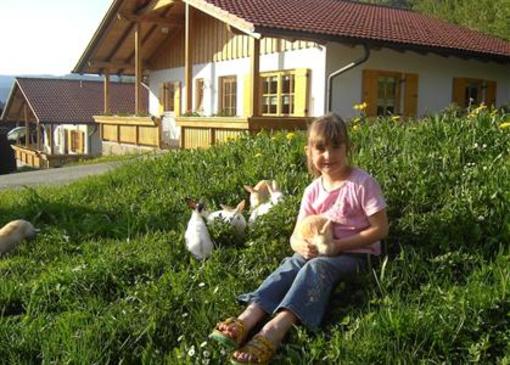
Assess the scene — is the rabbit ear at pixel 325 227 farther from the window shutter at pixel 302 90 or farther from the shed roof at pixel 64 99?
the shed roof at pixel 64 99

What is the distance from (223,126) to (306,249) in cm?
869

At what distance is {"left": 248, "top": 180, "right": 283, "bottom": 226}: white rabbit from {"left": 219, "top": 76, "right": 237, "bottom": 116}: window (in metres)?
12.7

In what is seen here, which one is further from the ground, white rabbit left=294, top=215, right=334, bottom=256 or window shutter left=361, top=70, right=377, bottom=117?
window shutter left=361, top=70, right=377, bottom=117

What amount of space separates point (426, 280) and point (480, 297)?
1.65ft

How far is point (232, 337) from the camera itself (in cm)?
270

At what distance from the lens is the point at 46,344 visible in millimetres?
2930

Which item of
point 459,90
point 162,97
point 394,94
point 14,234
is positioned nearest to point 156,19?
point 162,97

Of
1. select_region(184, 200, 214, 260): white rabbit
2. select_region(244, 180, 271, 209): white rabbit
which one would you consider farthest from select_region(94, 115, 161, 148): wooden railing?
select_region(184, 200, 214, 260): white rabbit

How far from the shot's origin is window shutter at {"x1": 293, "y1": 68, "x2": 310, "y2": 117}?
14.2 meters

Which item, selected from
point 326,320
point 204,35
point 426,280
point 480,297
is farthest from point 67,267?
point 204,35

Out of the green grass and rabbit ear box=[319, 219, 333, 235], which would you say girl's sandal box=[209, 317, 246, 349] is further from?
rabbit ear box=[319, 219, 333, 235]

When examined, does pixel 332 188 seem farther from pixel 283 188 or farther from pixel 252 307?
pixel 283 188

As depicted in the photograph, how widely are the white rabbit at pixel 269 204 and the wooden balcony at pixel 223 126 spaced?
5318mm

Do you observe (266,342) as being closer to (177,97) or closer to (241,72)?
(241,72)
